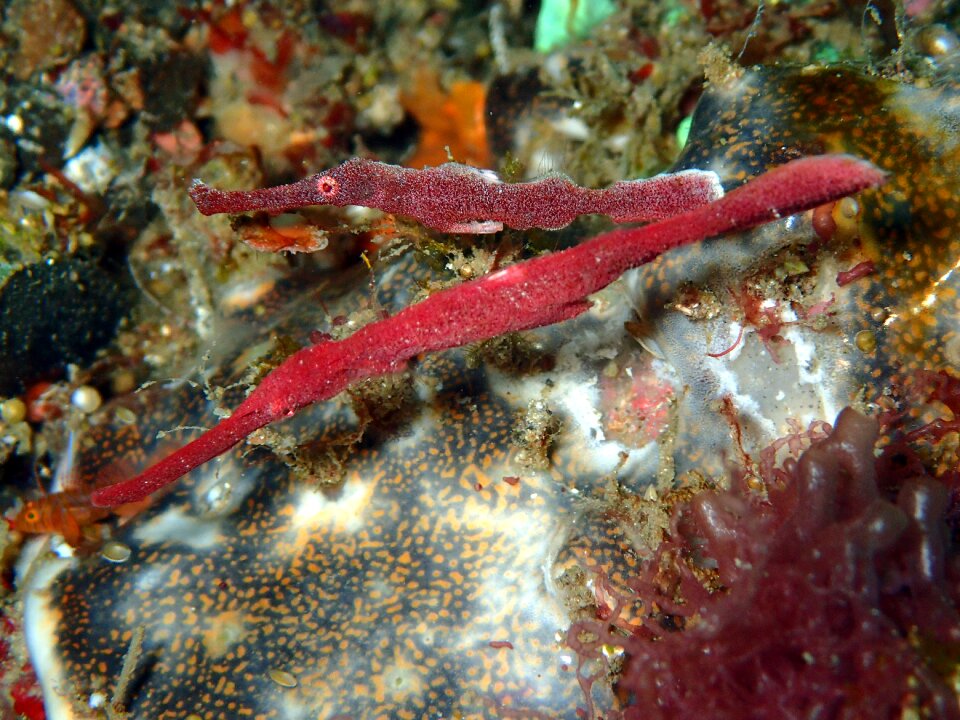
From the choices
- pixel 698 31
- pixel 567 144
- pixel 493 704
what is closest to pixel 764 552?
pixel 493 704

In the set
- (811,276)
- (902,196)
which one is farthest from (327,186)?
(902,196)

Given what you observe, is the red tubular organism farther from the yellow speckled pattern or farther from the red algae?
the red algae

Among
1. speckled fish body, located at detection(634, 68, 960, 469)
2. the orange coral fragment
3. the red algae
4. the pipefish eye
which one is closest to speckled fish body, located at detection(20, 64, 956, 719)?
speckled fish body, located at detection(634, 68, 960, 469)

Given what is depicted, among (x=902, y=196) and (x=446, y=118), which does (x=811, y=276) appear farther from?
(x=446, y=118)

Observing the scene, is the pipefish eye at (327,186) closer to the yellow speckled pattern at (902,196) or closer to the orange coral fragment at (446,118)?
the yellow speckled pattern at (902,196)

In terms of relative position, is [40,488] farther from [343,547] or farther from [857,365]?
[857,365]
